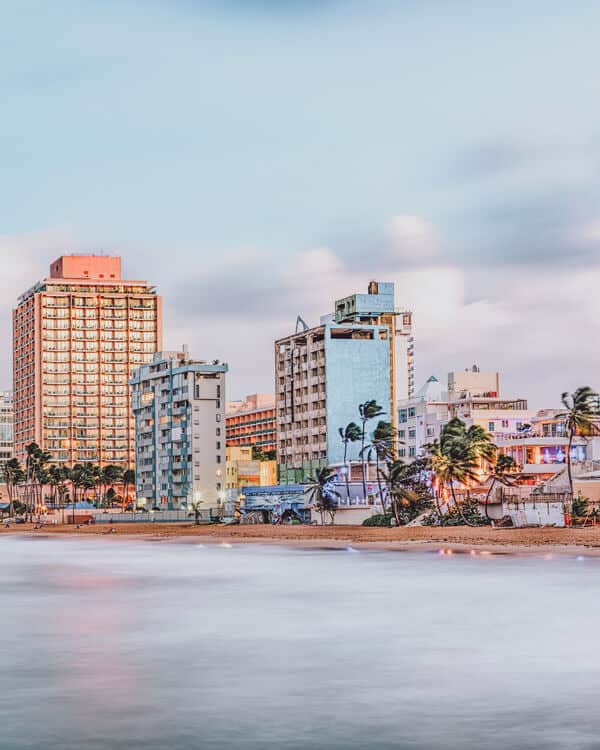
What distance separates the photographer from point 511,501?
106000mm

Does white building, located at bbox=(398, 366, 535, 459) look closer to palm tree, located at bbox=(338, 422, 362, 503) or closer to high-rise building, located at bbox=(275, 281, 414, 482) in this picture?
high-rise building, located at bbox=(275, 281, 414, 482)

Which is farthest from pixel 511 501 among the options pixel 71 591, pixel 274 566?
pixel 71 591

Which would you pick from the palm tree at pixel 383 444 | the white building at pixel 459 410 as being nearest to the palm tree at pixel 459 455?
the palm tree at pixel 383 444

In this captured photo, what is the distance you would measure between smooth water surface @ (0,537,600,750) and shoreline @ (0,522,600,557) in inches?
869

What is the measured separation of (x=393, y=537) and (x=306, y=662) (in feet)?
269

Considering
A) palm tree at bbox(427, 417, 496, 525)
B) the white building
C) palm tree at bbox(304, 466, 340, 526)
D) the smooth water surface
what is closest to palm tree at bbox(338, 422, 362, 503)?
the white building

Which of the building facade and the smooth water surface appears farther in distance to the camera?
the building facade

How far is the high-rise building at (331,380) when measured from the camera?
17088 centimetres

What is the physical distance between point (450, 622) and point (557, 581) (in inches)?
664

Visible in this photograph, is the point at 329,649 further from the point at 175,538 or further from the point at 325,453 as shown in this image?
the point at 325,453

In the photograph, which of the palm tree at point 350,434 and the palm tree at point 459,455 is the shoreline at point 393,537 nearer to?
the palm tree at point 459,455

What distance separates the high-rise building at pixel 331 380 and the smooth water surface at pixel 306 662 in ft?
342

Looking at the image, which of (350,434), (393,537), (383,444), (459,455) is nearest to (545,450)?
(383,444)

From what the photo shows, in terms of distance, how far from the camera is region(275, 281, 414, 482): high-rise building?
17088cm
